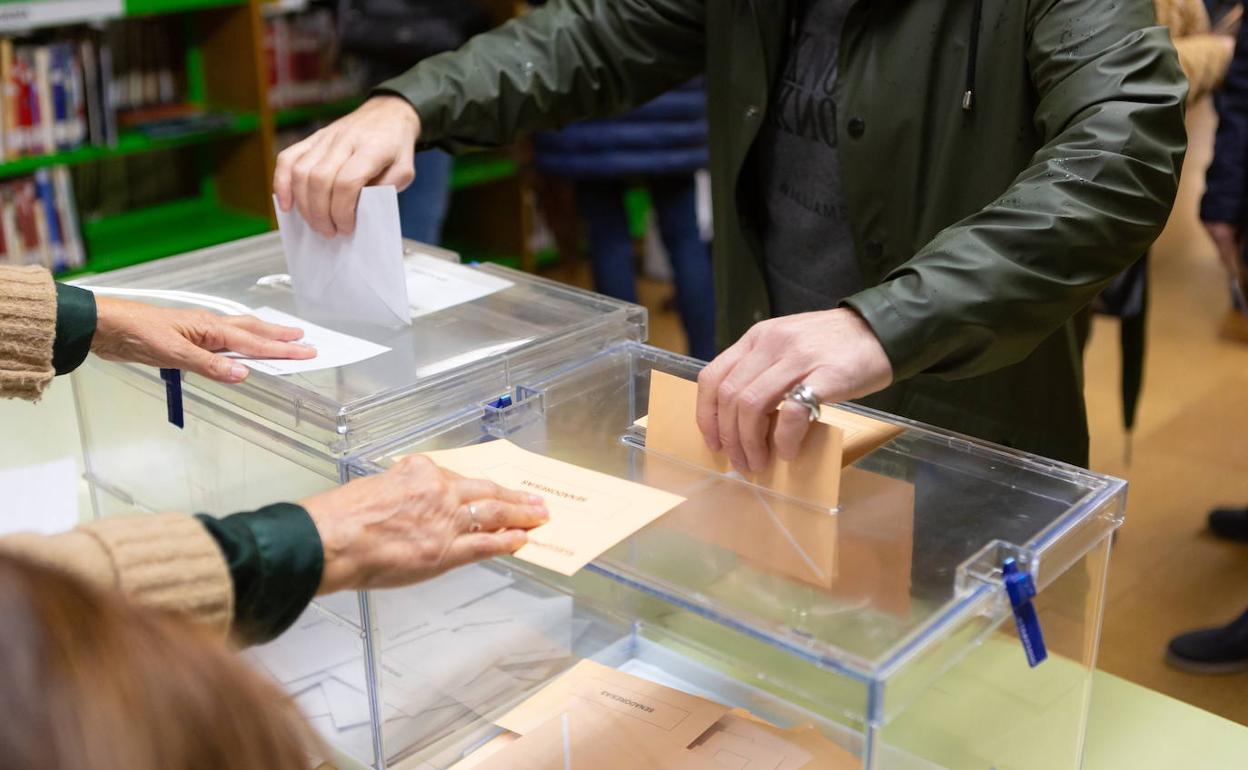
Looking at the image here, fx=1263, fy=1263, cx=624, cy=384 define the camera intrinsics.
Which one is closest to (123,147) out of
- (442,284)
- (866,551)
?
(442,284)

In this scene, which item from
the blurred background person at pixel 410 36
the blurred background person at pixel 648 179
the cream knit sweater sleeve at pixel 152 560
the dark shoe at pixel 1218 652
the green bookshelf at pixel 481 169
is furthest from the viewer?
the green bookshelf at pixel 481 169

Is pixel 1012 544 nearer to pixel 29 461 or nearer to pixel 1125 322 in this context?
pixel 29 461

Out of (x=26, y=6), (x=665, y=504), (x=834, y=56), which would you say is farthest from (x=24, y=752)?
(x=26, y=6)

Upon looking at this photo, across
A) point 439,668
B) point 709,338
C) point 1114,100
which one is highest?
point 1114,100

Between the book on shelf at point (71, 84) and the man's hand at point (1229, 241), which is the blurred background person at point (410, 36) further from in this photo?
the man's hand at point (1229, 241)

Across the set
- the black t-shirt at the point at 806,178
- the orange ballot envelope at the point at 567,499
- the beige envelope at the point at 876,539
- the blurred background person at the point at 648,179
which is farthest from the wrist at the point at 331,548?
the blurred background person at the point at 648,179

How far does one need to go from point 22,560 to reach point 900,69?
3.24 ft

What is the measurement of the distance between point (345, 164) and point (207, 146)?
2709 millimetres

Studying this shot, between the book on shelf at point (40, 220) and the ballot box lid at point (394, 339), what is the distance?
7.01ft

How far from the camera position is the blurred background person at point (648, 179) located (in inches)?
125

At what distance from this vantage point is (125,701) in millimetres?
578

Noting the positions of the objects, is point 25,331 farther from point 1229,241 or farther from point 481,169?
point 481,169

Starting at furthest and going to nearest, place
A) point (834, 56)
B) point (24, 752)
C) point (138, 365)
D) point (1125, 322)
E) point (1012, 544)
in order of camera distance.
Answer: point (1125, 322)
point (834, 56)
point (138, 365)
point (1012, 544)
point (24, 752)

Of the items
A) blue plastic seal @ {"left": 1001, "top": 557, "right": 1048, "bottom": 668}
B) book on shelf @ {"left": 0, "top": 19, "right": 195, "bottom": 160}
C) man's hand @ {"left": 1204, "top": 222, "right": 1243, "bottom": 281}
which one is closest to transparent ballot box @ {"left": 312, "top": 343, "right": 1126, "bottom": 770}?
blue plastic seal @ {"left": 1001, "top": 557, "right": 1048, "bottom": 668}
